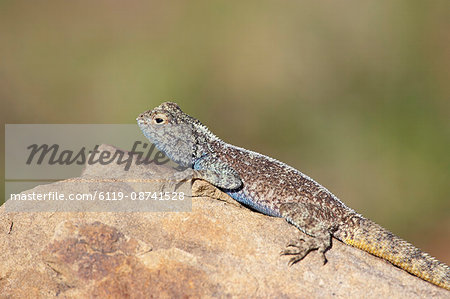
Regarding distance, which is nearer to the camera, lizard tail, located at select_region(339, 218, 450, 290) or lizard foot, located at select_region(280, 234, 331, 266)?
lizard foot, located at select_region(280, 234, 331, 266)

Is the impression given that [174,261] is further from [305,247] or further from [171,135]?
[171,135]

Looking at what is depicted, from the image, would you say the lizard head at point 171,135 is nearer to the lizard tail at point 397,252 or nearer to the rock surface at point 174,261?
the rock surface at point 174,261

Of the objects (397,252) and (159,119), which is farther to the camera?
(159,119)

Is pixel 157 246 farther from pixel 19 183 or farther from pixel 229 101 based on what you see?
pixel 229 101

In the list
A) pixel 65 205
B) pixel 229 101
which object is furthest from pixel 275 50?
pixel 65 205

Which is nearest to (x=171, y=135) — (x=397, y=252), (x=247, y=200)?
(x=247, y=200)

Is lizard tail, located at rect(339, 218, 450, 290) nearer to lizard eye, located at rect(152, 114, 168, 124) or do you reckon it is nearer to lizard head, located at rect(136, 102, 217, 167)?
lizard head, located at rect(136, 102, 217, 167)

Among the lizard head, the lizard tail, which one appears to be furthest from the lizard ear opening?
the lizard tail
